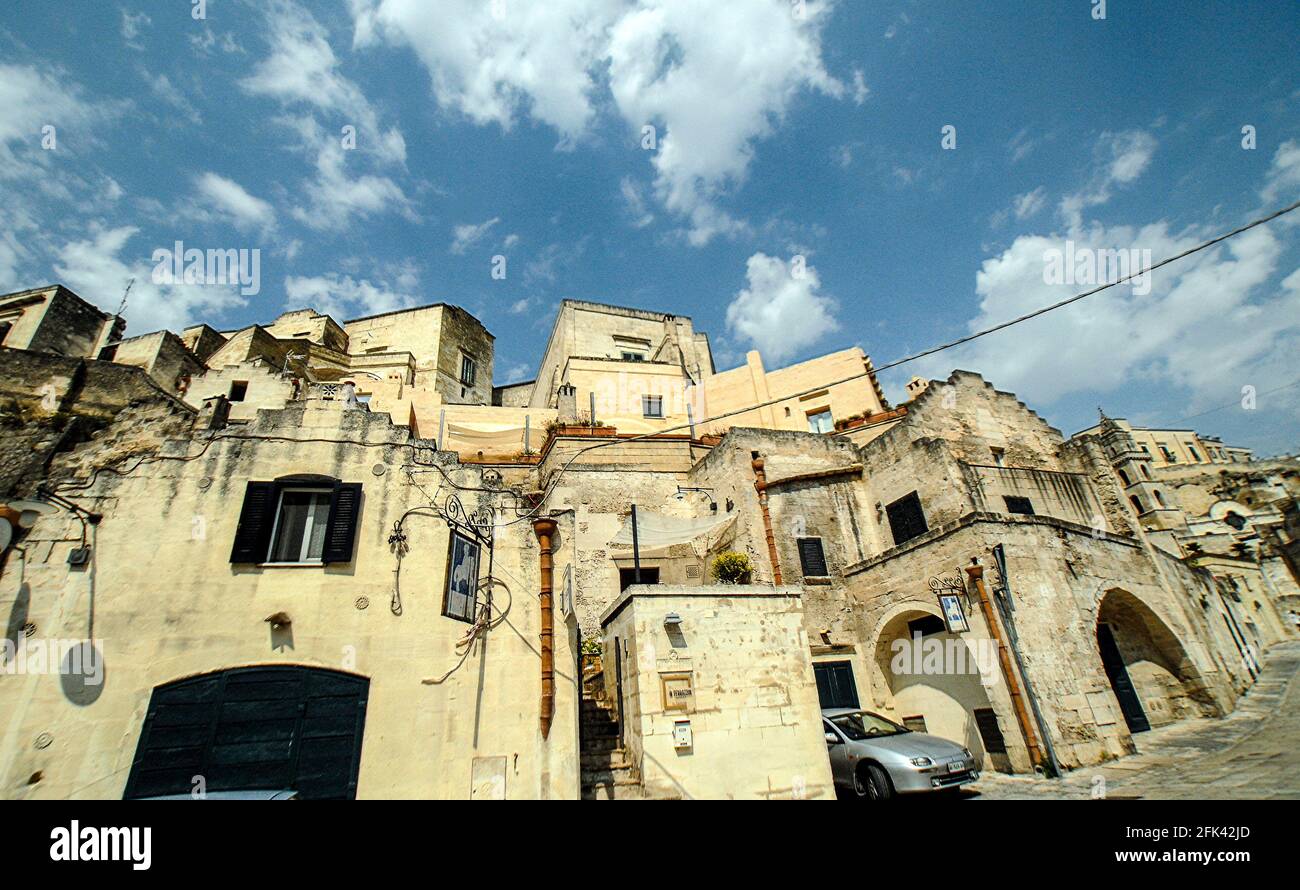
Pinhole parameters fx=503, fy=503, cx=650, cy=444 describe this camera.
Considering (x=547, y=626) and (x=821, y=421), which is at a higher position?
(x=821, y=421)

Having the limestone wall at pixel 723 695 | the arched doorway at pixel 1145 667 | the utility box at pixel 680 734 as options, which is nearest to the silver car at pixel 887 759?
the limestone wall at pixel 723 695

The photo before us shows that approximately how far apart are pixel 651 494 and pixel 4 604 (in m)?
16.4

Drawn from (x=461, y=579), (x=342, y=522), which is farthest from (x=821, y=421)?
(x=342, y=522)

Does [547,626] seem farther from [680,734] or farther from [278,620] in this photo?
[278,620]

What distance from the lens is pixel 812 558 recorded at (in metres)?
17.3

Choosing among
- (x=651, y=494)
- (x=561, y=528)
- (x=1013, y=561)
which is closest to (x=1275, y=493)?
(x=1013, y=561)

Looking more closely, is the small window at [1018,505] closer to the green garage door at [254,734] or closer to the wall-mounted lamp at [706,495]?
the wall-mounted lamp at [706,495]

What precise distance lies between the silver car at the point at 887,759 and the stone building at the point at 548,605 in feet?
3.40

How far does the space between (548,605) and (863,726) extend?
714 centimetres

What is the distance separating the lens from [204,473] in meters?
8.92

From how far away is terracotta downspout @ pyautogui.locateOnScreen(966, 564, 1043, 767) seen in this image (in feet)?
36.3

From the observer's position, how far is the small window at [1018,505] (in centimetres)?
1716

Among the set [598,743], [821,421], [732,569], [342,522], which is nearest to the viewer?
[342,522]
